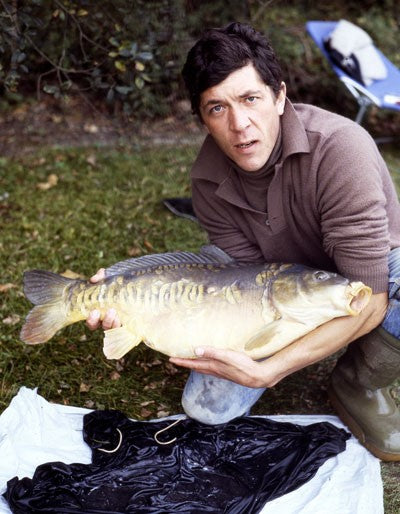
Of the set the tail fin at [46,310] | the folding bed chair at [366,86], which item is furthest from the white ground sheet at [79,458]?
the folding bed chair at [366,86]

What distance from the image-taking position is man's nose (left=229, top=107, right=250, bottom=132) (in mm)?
2355

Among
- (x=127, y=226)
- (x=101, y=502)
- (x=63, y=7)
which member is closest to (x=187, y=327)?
(x=101, y=502)

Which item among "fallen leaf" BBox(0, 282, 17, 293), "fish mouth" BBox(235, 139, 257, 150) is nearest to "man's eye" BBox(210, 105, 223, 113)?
"fish mouth" BBox(235, 139, 257, 150)

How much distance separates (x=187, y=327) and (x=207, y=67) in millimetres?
933

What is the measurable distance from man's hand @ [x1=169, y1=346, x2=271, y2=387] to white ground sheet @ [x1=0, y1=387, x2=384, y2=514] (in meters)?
0.45

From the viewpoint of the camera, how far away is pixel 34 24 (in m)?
3.47

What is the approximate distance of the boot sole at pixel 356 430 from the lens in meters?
2.56

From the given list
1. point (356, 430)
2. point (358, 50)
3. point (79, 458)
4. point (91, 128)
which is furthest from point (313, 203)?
point (91, 128)

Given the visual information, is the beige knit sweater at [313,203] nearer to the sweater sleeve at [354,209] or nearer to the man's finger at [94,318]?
the sweater sleeve at [354,209]

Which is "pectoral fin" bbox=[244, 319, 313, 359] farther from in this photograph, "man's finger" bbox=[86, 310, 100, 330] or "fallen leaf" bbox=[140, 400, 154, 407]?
"fallen leaf" bbox=[140, 400, 154, 407]

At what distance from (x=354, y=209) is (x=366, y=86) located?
11.9 feet

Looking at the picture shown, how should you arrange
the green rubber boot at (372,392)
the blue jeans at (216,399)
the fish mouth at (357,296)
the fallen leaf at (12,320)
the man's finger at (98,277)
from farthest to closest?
1. the fallen leaf at (12,320)
2. the blue jeans at (216,399)
3. the green rubber boot at (372,392)
4. the man's finger at (98,277)
5. the fish mouth at (357,296)

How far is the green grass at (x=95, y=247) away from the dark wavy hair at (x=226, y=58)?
1.30 meters

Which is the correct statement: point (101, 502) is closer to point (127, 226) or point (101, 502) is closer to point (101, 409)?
point (101, 409)
